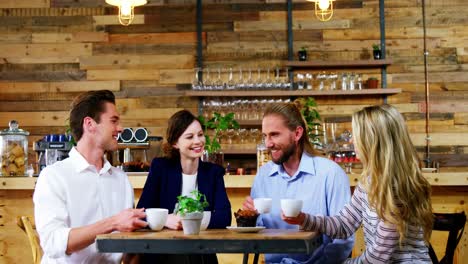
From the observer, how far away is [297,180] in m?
3.10

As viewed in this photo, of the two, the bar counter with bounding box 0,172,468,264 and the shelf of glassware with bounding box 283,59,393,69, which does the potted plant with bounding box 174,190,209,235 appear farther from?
the shelf of glassware with bounding box 283,59,393,69

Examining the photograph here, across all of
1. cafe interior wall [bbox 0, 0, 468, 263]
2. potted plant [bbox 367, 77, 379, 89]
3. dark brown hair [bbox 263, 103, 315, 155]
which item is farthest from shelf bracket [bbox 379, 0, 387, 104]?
dark brown hair [bbox 263, 103, 315, 155]

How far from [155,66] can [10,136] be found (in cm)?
272

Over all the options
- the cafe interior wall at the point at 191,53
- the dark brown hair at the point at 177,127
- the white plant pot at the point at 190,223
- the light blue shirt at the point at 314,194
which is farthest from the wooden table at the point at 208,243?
the cafe interior wall at the point at 191,53

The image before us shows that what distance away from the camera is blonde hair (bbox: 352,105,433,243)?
2379 millimetres

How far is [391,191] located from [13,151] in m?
2.91

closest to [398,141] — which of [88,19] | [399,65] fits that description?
[399,65]

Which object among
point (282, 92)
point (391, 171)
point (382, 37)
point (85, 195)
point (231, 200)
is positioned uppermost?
point (382, 37)

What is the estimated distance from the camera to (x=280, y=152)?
309 centimetres

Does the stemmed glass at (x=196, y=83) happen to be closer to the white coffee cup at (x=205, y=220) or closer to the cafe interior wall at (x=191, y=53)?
the cafe interior wall at (x=191, y=53)

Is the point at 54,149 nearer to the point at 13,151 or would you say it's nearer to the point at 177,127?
the point at 13,151

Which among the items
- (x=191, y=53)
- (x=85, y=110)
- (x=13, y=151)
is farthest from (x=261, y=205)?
(x=191, y=53)

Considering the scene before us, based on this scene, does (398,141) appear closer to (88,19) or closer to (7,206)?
(7,206)

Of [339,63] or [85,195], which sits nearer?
[85,195]
